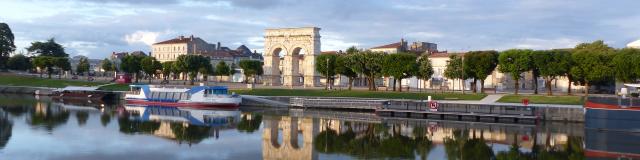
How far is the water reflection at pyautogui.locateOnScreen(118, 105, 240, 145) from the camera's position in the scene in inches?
1532

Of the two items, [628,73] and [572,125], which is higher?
[628,73]

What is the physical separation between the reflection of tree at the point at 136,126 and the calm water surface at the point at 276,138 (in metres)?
0.06

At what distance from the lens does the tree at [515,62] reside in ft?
219

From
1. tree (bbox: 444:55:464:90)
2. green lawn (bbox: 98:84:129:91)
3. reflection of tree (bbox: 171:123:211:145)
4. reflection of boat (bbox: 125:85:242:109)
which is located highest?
tree (bbox: 444:55:464:90)

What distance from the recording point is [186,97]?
6731cm

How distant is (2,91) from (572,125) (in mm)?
74045

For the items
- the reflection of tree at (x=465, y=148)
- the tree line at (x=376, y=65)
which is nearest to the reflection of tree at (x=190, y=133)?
the reflection of tree at (x=465, y=148)

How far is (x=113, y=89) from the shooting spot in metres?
83.1

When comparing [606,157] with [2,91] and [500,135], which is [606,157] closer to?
[500,135]

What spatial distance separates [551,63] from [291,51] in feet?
136

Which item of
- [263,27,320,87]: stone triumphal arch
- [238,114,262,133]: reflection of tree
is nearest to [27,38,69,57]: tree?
[263,27,320,87]: stone triumphal arch

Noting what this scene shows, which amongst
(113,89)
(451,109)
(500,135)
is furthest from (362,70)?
(500,135)

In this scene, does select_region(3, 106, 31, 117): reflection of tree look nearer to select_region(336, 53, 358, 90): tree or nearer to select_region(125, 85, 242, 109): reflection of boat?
select_region(125, 85, 242, 109): reflection of boat

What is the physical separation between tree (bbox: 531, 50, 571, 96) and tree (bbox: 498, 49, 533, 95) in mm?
849
